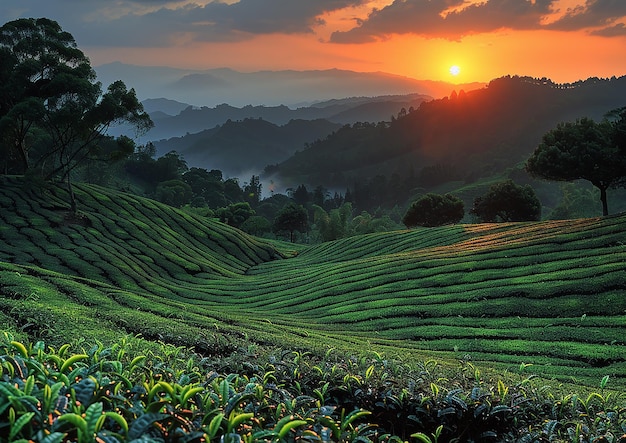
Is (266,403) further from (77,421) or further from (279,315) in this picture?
(279,315)

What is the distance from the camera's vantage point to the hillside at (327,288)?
10.7m

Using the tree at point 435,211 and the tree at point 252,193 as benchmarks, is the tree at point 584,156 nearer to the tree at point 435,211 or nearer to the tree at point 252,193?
the tree at point 435,211

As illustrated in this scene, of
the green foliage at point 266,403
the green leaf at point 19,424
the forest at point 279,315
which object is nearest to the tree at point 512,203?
the forest at point 279,315

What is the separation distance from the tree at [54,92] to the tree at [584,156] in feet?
83.7

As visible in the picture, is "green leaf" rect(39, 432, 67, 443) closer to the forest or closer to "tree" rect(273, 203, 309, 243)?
the forest

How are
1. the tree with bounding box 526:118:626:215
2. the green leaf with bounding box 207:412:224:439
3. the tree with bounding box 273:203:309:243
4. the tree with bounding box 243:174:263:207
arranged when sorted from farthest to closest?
the tree with bounding box 243:174:263:207 → the tree with bounding box 273:203:309:243 → the tree with bounding box 526:118:626:215 → the green leaf with bounding box 207:412:224:439

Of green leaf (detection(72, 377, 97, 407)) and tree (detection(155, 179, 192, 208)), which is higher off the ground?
tree (detection(155, 179, 192, 208))

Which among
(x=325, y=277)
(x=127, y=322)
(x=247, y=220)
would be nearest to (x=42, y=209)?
(x=325, y=277)

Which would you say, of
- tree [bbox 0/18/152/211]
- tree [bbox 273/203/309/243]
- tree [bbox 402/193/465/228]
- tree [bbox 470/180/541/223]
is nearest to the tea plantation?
tree [bbox 0/18/152/211]

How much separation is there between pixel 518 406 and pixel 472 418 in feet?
1.92

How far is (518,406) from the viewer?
17.7 feet

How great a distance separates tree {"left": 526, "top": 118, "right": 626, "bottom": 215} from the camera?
26.5 meters

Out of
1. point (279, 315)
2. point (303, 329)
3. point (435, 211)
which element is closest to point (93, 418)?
point (303, 329)

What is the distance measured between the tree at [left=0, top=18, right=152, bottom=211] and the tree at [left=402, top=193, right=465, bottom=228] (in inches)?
1403
